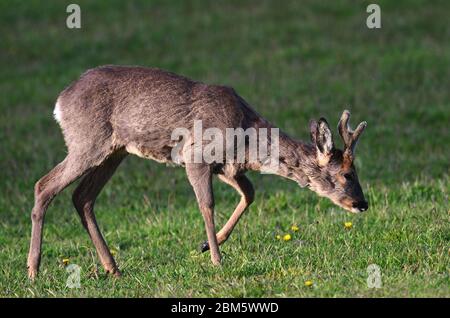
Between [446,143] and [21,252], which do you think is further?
[446,143]

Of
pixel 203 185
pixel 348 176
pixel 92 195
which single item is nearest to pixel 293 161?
pixel 348 176

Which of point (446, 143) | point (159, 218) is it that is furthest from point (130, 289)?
point (446, 143)

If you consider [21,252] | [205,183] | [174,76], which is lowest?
A: [21,252]

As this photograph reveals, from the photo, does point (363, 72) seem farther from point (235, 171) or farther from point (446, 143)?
point (235, 171)

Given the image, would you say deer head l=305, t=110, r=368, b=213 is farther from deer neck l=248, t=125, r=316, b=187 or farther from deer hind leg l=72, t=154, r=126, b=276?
deer hind leg l=72, t=154, r=126, b=276

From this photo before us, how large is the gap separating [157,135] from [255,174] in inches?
160

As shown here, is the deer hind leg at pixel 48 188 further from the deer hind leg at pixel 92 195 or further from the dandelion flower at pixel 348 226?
the dandelion flower at pixel 348 226

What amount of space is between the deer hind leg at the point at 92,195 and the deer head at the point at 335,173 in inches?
67.8

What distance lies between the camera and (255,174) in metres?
12.8

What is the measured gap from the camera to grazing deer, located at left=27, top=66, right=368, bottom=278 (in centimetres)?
880

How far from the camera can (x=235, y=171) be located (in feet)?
29.5

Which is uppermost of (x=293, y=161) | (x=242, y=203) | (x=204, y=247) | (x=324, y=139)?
(x=324, y=139)

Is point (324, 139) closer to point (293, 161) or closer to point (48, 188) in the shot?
point (293, 161)
